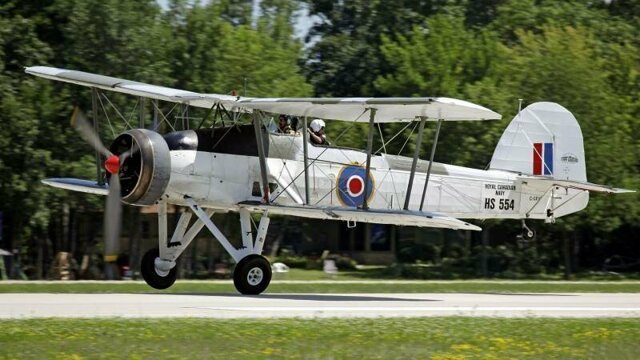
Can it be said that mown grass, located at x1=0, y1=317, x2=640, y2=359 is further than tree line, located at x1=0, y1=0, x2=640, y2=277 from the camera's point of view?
No

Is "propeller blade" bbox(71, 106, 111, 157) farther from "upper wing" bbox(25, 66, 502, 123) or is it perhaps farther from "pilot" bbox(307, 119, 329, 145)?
"pilot" bbox(307, 119, 329, 145)

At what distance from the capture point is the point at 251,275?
18719 millimetres

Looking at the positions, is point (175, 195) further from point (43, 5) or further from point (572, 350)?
point (43, 5)

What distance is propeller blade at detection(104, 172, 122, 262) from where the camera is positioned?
16.9 metres

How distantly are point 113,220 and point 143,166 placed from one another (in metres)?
1.09

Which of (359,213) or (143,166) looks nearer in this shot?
(143,166)

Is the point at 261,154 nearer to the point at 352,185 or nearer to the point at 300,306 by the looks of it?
the point at 352,185

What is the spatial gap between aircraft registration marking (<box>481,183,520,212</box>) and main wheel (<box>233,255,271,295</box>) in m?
5.68

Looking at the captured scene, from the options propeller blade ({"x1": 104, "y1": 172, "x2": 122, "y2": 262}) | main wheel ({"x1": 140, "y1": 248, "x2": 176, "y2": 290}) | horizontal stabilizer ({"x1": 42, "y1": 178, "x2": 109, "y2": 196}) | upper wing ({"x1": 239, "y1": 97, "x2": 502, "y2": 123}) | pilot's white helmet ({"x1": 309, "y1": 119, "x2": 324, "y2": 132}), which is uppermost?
upper wing ({"x1": 239, "y1": 97, "x2": 502, "y2": 123})

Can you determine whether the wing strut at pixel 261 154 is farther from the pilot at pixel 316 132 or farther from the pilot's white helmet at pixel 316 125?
the pilot's white helmet at pixel 316 125

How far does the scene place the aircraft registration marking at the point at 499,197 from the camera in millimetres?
22469

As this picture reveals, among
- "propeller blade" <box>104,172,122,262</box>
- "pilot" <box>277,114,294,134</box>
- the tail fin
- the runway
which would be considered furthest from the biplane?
the tail fin

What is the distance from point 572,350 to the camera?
12.4 metres

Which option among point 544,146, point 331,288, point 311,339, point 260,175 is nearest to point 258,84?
point 331,288
